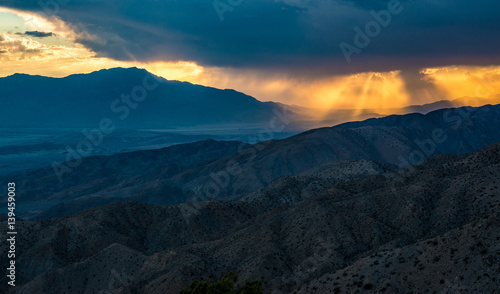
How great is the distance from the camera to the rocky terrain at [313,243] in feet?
118

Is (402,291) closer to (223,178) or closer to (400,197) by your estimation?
(400,197)

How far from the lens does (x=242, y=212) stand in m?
91.8

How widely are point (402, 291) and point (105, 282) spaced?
4258 centimetres

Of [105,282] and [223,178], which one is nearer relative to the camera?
[105,282]

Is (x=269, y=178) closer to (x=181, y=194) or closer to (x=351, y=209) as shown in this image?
(x=181, y=194)

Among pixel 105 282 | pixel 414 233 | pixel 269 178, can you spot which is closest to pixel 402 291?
pixel 414 233

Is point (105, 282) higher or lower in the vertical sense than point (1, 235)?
lower

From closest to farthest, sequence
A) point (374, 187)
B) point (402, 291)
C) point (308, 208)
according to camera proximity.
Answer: point (402, 291)
point (308, 208)
point (374, 187)

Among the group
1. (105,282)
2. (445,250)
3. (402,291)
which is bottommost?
(105,282)

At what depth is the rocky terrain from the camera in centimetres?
3609

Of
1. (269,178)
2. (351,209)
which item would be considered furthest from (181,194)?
(351,209)

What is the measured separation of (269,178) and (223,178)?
19069mm

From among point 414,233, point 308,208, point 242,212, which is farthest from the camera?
point 242,212

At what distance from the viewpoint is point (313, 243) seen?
59.2 meters
